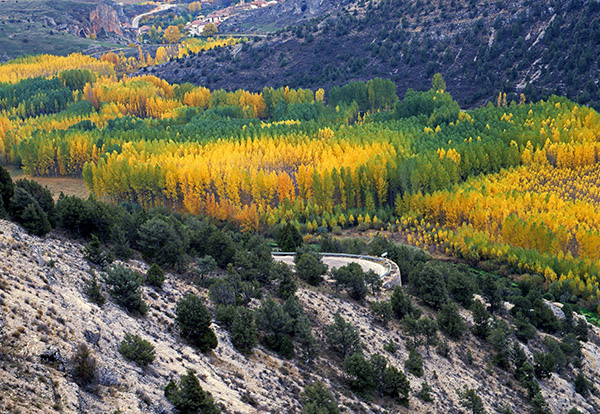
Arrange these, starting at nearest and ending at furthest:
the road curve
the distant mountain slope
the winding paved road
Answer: the road curve → the winding paved road → the distant mountain slope

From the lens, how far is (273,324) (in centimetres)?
4188

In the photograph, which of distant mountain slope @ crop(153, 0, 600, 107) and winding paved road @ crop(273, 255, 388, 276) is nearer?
winding paved road @ crop(273, 255, 388, 276)

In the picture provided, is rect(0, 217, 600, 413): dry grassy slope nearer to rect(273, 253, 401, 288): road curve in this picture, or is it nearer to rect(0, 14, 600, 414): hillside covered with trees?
rect(0, 14, 600, 414): hillside covered with trees

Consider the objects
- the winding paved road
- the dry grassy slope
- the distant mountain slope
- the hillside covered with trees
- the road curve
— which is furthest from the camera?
the distant mountain slope

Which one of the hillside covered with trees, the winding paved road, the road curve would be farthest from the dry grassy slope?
the winding paved road

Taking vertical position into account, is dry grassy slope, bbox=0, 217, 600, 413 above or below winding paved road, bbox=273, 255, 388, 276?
above

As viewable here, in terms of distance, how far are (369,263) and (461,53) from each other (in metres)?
121

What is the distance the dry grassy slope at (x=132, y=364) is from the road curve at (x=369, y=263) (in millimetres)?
10223

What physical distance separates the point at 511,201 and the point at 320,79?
335 feet

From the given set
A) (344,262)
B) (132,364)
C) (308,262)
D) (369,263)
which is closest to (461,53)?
(369,263)

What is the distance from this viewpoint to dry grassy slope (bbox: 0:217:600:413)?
2592 centimetres

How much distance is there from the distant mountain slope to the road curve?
9221 centimetres

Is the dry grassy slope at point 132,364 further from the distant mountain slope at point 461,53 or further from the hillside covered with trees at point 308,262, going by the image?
the distant mountain slope at point 461,53

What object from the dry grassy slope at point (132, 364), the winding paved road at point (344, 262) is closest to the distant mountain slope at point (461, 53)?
the winding paved road at point (344, 262)
